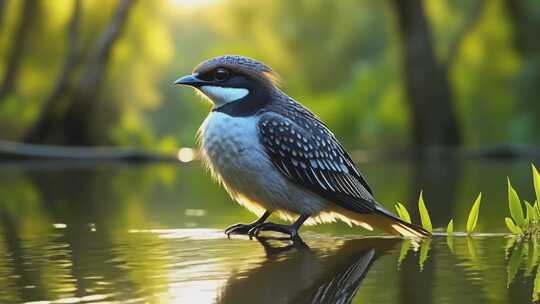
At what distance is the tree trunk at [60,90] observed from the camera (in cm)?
2006

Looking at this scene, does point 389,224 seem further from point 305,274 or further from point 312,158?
point 305,274

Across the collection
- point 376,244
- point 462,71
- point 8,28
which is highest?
point 8,28

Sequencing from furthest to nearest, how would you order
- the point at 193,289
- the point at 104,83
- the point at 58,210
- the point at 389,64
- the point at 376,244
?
the point at 389,64 < the point at 104,83 < the point at 58,210 < the point at 376,244 < the point at 193,289

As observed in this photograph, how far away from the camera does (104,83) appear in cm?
2211

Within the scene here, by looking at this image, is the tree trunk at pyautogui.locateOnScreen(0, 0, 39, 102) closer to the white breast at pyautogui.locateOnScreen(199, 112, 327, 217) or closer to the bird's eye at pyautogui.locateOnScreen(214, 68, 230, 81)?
the bird's eye at pyautogui.locateOnScreen(214, 68, 230, 81)

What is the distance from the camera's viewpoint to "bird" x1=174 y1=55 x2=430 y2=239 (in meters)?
4.96

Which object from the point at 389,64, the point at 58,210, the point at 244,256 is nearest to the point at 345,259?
the point at 244,256

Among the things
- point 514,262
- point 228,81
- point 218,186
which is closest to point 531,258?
point 514,262

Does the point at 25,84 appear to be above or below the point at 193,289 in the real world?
above

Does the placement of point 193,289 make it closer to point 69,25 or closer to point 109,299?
point 109,299

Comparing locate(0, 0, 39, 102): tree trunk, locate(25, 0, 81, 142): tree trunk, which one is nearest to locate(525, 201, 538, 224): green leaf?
locate(25, 0, 81, 142): tree trunk

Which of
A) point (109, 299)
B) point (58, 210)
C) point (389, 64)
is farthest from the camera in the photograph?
point (389, 64)

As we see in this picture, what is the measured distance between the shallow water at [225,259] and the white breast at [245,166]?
0.19 metres

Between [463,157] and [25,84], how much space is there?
31.9 ft
